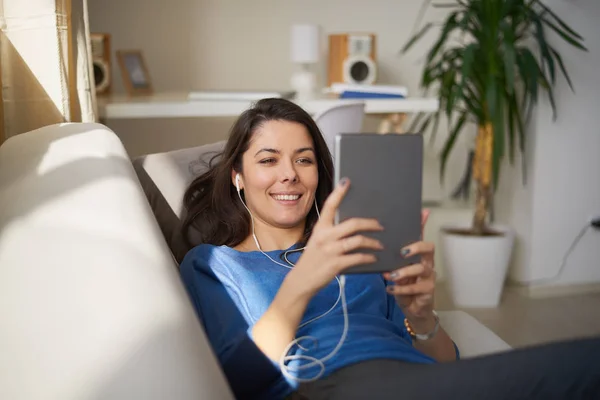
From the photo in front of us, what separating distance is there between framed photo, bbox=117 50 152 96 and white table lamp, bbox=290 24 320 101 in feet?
2.28

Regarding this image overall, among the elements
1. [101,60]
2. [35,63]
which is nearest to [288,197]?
[35,63]

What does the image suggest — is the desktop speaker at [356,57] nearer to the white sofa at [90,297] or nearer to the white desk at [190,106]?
the white desk at [190,106]

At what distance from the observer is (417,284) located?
120 centimetres

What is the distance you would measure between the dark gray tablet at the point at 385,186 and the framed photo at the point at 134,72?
2287 mm

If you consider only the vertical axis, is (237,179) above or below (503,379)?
above

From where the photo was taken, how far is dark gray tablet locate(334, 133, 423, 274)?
1041 millimetres

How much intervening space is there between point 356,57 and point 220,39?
688mm

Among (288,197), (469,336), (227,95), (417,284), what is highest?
(227,95)

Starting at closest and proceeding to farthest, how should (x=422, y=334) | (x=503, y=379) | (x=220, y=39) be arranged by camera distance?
(x=503, y=379)
(x=422, y=334)
(x=220, y=39)

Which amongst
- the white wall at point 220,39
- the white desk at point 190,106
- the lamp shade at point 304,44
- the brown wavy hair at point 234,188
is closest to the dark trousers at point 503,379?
the brown wavy hair at point 234,188

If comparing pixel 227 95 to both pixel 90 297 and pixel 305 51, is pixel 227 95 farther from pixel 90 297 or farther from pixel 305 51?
pixel 90 297

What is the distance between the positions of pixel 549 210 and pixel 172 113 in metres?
1.80

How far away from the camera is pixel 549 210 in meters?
3.29

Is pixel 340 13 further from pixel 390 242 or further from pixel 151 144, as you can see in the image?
pixel 390 242
